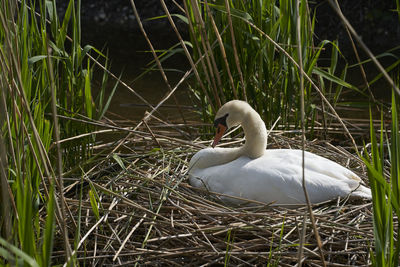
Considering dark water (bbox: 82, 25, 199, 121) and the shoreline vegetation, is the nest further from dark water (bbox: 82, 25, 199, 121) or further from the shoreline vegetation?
dark water (bbox: 82, 25, 199, 121)

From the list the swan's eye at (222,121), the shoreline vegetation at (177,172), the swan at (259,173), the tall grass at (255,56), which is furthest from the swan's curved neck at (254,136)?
the tall grass at (255,56)

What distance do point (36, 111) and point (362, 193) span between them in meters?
1.68

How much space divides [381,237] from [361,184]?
1309 mm

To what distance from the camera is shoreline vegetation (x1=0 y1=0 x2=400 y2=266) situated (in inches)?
88.8

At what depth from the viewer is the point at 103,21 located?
12156mm

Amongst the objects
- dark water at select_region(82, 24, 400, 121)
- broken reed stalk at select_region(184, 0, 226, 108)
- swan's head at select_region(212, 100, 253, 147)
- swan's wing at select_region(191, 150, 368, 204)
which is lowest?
dark water at select_region(82, 24, 400, 121)

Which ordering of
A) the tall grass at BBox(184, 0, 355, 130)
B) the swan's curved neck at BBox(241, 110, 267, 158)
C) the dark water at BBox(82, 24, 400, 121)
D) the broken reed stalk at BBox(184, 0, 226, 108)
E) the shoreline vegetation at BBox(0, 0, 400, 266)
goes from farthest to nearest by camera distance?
the dark water at BBox(82, 24, 400, 121), the tall grass at BBox(184, 0, 355, 130), the broken reed stalk at BBox(184, 0, 226, 108), the swan's curved neck at BBox(241, 110, 267, 158), the shoreline vegetation at BBox(0, 0, 400, 266)

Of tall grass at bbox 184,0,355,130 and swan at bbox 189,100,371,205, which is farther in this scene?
tall grass at bbox 184,0,355,130

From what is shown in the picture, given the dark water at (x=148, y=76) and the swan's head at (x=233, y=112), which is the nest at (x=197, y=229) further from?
the dark water at (x=148, y=76)

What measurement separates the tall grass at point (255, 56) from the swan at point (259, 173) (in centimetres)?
52

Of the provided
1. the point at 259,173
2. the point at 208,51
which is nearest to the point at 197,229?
the point at 259,173

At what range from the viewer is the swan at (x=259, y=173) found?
10.8 feet

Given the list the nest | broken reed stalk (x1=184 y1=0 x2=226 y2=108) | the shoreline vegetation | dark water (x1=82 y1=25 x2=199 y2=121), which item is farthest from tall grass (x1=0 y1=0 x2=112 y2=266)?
dark water (x1=82 y1=25 x2=199 y2=121)

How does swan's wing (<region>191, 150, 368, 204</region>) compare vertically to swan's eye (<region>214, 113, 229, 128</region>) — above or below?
below
